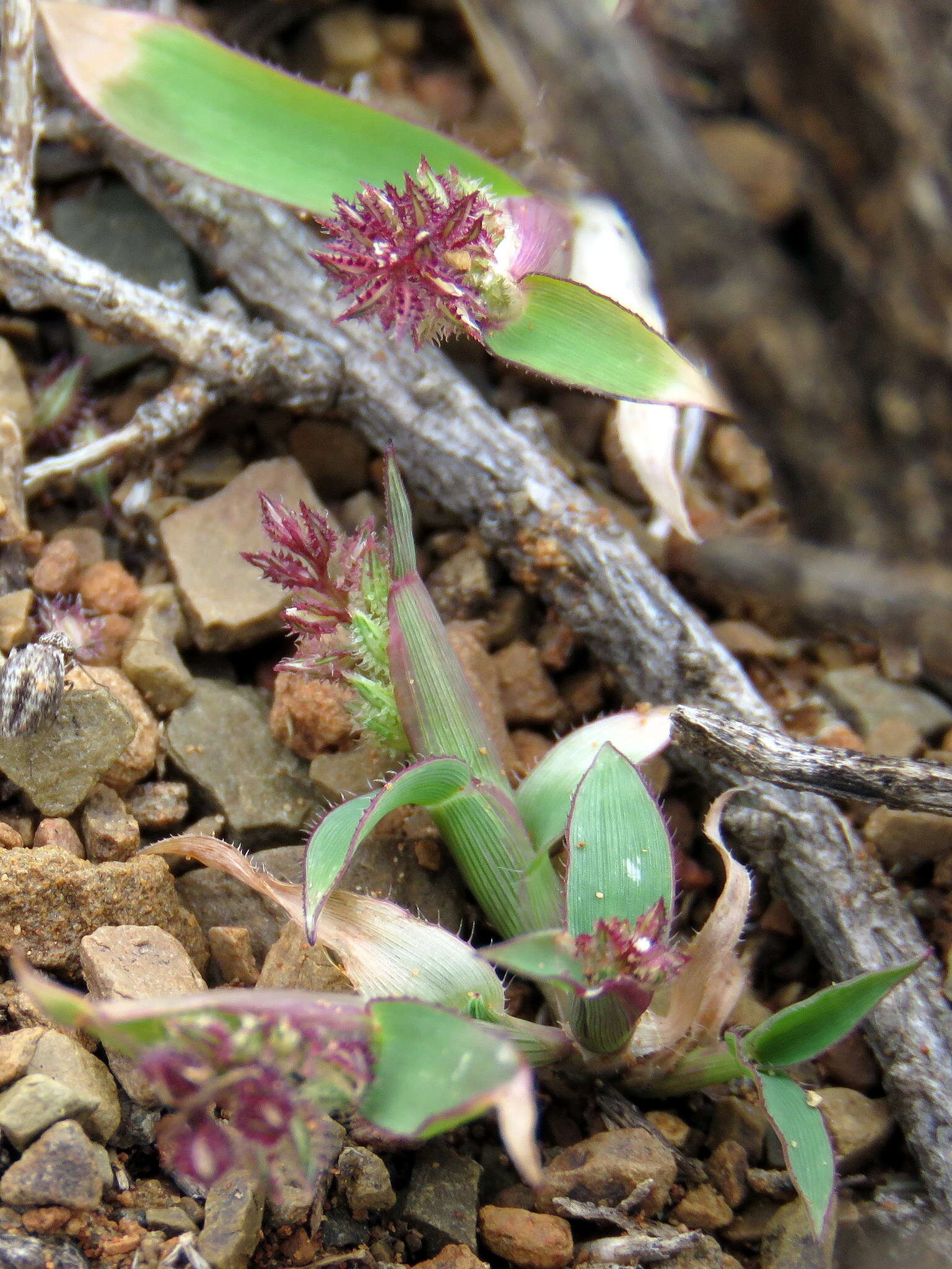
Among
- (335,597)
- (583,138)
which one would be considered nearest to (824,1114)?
(335,597)

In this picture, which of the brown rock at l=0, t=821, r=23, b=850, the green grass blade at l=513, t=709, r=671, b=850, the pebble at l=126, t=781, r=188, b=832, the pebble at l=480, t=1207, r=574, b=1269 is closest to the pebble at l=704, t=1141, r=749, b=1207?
the pebble at l=480, t=1207, r=574, b=1269

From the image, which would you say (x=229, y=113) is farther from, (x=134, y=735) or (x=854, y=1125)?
(x=854, y=1125)

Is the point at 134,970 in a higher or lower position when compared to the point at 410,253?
lower

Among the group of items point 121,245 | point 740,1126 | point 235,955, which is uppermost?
point 121,245

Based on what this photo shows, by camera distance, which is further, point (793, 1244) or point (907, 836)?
point (907, 836)

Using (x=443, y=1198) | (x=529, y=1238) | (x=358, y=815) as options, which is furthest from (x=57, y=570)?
(x=529, y=1238)

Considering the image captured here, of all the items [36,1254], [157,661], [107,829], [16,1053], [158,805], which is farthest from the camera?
[157,661]

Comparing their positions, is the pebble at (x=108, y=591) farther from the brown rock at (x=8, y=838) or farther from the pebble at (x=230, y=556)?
the brown rock at (x=8, y=838)

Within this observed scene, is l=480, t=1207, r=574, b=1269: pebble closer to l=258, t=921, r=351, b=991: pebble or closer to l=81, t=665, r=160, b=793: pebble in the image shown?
l=258, t=921, r=351, b=991: pebble

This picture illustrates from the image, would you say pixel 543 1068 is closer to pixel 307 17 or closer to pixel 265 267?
pixel 265 267
